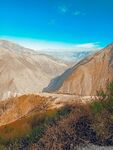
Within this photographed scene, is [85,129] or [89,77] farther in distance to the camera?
[89,77]

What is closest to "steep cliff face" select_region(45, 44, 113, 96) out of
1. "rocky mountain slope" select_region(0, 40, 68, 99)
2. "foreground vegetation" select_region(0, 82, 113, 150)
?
"rocky mountain slope" select_region(0, 40, 68, 99)

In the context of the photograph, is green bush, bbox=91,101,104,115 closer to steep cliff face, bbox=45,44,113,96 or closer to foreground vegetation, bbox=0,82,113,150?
foreground vegetation, bbox=0,82,113,150

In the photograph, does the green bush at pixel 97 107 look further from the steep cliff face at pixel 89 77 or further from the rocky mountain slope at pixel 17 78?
the rocky mountain slope at pixel 17 78

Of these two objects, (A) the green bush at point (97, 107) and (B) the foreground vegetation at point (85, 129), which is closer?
(B) the foreground vegetation at point (85, 129)

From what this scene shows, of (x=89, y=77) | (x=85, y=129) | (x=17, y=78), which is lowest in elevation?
(x=85, y=129)

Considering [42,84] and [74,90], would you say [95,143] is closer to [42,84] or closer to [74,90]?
[74,90]

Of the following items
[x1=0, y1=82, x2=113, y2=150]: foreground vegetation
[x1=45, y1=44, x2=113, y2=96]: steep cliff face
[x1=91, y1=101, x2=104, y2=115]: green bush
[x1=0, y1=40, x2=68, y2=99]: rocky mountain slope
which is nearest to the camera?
[x1=0, y1=82, x2=113, y2=150]: foreground vegetation

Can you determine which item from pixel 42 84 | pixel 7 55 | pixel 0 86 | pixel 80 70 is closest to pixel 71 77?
pixel 80 70

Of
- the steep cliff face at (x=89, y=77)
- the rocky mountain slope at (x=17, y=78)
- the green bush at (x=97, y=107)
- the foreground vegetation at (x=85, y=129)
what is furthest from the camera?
the rocky mountain slope at (x=17, y=78)

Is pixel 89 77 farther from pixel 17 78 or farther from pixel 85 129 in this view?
pixel 85 129

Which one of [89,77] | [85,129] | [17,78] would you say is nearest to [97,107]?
[85,129]

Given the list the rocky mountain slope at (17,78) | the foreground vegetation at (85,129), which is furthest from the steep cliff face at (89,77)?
the foreground vegetation at (85,129)
